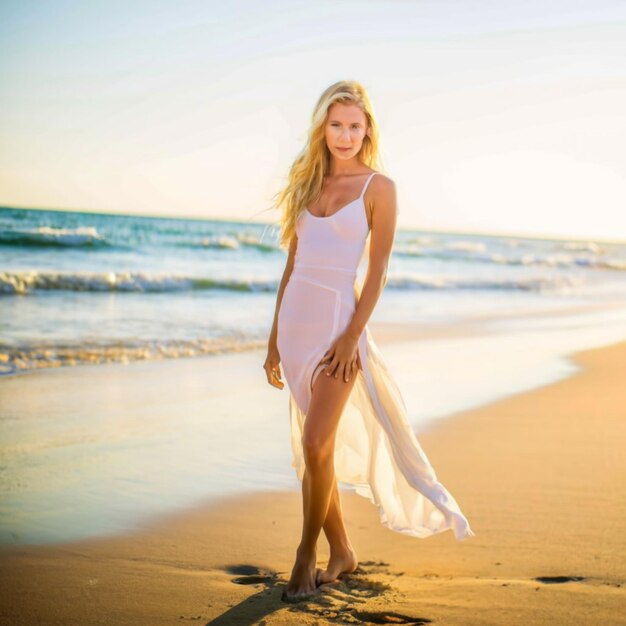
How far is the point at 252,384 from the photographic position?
7.38m

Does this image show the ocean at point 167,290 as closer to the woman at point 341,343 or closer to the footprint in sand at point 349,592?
the woman at point 341,343

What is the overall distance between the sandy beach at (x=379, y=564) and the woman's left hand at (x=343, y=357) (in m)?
0.87

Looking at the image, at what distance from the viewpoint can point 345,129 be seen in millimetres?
3305

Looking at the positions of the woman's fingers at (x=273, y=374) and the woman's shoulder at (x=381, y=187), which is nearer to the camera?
the woman's shoulder at (x=381, y=187)

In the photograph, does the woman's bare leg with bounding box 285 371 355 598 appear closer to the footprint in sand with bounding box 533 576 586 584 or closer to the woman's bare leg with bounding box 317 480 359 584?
the woman's bare leg with bounding box 317 480 359 584

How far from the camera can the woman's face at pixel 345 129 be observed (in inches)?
130

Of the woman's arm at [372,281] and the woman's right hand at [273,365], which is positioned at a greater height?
the woman's arm at [372,281]

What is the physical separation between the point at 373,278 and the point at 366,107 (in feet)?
2.44

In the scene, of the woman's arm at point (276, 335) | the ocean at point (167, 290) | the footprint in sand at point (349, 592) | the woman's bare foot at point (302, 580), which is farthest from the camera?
the ocean at point (167, 290)

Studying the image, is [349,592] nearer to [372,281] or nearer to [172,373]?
[372,281]

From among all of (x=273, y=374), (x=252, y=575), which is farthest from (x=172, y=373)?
(x=252, y=575)

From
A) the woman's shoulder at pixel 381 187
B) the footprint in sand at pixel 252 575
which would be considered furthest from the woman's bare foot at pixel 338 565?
the woman's shoulder at pixel 381 187

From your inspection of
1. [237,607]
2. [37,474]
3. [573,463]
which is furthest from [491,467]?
[37,474]

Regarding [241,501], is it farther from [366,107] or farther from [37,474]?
[366,107]
